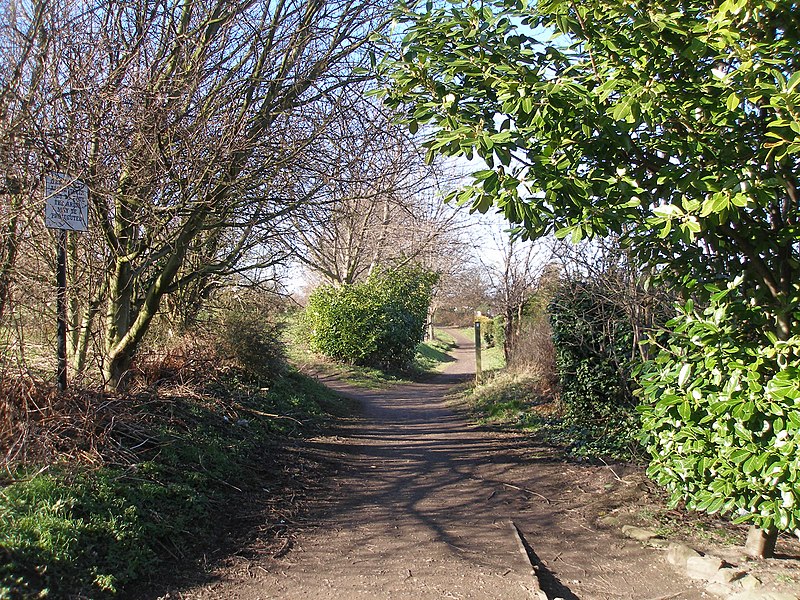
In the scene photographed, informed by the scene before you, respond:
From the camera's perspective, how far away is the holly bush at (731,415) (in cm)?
415

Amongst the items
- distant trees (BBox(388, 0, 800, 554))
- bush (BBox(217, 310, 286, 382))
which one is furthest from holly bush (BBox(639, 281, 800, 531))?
bush (BBox(217, 310, 286, 382))

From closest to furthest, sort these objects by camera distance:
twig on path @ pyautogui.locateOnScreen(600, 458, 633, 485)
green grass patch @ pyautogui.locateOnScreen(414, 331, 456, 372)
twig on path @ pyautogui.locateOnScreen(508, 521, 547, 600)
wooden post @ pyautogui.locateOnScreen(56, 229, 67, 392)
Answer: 1. twig on path @ pyautogui.locateOnScreen(508, 521, 547, 600)
2. wooden post @ pyautogui.locateOnScreen(56, 229, 67, 392)
3. twig on path @ pyautogui.locateOnScreen(600, 458, 633, 485)
4. green grass patch @ pyautogui.locateOnScreen(414, 331, 456, 372)

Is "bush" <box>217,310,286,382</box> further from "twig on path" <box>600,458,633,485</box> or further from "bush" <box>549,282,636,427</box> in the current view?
"twig on path" <box>600,458,633,485</box>

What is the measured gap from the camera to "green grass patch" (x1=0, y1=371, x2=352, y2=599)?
4.03 m

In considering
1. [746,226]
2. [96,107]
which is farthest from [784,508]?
[96,107]

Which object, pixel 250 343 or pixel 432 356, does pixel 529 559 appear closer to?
pixel 250 343

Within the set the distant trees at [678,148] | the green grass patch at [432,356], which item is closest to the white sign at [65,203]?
the distant trees at [678,148]

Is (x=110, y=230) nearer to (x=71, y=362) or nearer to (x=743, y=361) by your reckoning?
(x=71, y=362)

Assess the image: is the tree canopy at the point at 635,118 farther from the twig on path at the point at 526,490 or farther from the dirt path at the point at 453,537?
the twig on path at the point at 526,490

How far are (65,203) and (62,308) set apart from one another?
108 centimetres

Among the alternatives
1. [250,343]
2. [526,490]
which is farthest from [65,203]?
[250,343]

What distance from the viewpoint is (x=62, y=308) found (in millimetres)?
6359

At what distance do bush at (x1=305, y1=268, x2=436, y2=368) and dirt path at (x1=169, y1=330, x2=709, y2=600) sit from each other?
43.7 ft

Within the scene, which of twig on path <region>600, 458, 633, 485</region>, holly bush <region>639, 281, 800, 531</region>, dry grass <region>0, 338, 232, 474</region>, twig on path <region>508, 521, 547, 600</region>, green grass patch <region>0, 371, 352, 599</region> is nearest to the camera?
green grass patch <region>0, 371, 352, 599</region>
